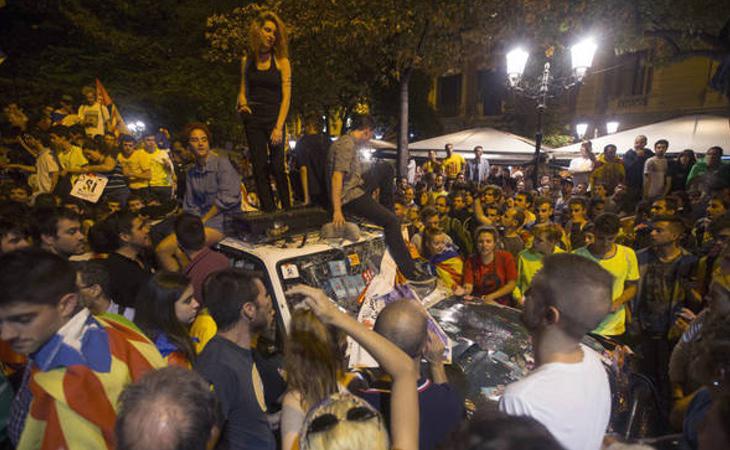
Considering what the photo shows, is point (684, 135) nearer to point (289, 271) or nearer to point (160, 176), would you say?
point (160, 176)

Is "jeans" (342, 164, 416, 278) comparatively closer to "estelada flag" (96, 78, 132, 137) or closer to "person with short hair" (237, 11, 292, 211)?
"person with short hair" (237, 11, 292, 211)

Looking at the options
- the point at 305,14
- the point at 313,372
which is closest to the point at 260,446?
the point at 313,372

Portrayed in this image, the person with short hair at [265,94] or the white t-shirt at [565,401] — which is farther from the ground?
the person with short hair at [265,94]

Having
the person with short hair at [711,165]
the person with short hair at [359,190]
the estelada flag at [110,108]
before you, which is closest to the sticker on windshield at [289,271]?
the person with short hair at [359,190]

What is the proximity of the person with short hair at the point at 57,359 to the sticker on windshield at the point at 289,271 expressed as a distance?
143 centimetres

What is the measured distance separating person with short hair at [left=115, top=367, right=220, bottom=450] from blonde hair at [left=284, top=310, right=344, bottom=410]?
1.58 ft

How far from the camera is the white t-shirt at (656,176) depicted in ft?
31.5

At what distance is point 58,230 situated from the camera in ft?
11.9

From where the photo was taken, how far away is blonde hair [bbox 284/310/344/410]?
6.40 ft

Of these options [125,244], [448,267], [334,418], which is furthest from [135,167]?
[334,418]

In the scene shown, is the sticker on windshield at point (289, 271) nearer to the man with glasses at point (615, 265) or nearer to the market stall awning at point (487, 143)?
the man with glasses at point (615, 265)

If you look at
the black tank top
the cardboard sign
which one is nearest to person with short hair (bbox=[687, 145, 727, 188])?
the black tank top

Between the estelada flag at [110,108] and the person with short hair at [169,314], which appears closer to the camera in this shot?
the person with short hair at [169,314]

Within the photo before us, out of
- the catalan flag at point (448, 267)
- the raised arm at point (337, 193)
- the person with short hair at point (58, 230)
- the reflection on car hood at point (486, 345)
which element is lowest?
the reflection on car hood at point (486, 345)
